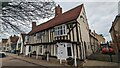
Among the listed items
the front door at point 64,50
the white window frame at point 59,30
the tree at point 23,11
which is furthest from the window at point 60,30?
the tree at point 23,11

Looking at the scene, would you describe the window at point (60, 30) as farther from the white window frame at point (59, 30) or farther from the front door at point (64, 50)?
the front door at point (64, 50)

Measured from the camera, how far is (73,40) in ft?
51.8

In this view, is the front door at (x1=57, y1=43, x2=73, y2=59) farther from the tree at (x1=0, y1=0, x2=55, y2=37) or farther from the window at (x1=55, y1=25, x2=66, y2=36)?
the tree at (x1=0, y1=0, x2=55, y2=37)

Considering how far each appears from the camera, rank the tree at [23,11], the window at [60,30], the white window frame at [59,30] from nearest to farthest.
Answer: the tree at [23,11], the white window frame at [59,30], the window at [60,30]

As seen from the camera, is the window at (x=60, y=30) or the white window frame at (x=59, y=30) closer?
the white window frame at (x=59, y=30)

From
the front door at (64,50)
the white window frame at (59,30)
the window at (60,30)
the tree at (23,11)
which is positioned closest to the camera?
the tree at (23,11)

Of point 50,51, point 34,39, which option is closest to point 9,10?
point 50,51

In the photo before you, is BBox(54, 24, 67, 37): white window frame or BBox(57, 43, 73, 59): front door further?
BBox(54, 24, 67, 37): white window frame

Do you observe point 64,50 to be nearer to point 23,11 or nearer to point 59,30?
point 59,30

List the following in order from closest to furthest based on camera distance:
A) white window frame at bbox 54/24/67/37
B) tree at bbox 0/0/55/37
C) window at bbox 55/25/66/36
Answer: tree at bbox 0/0/55/37
white window frame at bbox 54/24/67/37
window at bbox 55/25/66/36

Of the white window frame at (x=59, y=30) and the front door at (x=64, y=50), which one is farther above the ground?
the white window frame at (x=59, y=30)

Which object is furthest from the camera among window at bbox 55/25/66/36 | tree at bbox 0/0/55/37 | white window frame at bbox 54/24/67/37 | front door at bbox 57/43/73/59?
window at bbox 55/25/66/36

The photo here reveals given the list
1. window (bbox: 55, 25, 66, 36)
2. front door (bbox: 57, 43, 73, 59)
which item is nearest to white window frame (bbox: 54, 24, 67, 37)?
window (bbox: 55, 25, 66, 36)

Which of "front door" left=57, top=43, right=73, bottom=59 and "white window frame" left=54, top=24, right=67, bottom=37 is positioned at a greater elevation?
"white window frame" left=54, top=24, right=67, bottom=37
